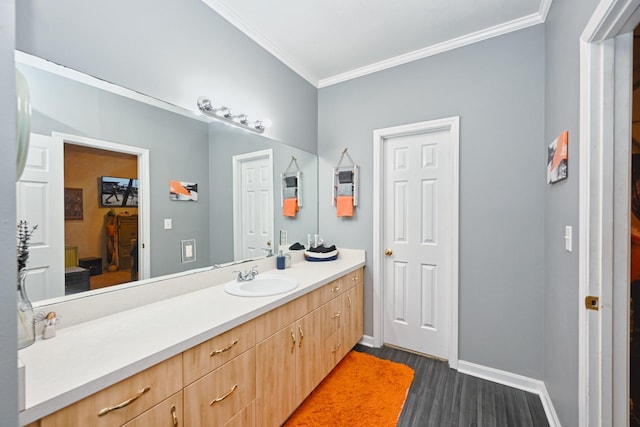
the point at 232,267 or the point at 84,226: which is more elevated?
the point at 84,226

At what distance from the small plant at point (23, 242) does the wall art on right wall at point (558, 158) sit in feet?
8.06

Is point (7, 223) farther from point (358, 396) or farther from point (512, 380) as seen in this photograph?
point (512, 380)

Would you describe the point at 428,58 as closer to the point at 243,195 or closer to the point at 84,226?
the point at 243,195

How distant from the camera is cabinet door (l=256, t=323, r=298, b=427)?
1.35 metres

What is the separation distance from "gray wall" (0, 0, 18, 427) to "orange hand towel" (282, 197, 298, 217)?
1929mm

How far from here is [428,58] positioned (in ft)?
7.41

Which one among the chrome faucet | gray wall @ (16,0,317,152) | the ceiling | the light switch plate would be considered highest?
the ceiling

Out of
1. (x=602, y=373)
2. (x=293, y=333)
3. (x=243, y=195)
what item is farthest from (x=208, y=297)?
(x=602, y=373)

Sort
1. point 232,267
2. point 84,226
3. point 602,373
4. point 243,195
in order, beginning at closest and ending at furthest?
1. point 602,373
2. point 84,226
3. point 232,267
4. point 243,195

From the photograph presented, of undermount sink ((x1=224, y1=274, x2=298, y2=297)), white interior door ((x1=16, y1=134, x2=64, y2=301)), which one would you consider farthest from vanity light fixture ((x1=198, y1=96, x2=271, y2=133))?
undermount sink ((x1=224, y1=274, x2=298, y2=297))

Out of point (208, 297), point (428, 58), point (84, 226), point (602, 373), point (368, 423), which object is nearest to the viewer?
point (602, 373)

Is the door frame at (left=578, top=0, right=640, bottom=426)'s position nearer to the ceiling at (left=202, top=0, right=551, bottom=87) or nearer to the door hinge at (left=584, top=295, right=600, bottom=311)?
the door hinge at (left=584, top=295, right=600, bottom=311)

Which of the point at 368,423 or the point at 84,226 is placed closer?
the point at 84,226

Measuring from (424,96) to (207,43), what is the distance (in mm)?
1705
